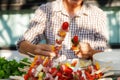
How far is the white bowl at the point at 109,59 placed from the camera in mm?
2123

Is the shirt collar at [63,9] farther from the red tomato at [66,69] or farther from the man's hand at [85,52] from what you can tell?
the red tomato at [66,69]

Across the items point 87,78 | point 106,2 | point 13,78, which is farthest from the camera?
point 106,2

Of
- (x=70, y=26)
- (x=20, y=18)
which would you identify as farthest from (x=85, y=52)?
(x=20, y=18)

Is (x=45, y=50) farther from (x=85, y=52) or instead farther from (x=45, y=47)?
(x=85, y=52)

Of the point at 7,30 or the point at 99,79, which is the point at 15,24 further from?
the point at 99,79

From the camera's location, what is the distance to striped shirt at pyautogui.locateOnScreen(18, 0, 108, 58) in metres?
2.96

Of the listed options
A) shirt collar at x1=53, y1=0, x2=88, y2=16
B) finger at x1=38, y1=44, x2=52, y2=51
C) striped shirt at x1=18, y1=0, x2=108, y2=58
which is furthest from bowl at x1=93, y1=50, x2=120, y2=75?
shirt collar at x1=53, y1=0, x2=88, y2=16

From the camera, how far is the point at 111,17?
5043mm

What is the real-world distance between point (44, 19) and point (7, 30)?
85.8 inches

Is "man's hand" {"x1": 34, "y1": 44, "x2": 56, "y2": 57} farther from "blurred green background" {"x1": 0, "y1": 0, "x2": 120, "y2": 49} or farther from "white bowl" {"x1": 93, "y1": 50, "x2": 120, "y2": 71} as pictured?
"blurred green background" {"x1": 0, "y1": 0, "x2": 120, "y2": 49}

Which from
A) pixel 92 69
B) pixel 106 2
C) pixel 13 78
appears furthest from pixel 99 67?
pixel 106 2

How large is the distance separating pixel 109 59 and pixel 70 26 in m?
0.80

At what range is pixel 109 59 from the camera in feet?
7.37

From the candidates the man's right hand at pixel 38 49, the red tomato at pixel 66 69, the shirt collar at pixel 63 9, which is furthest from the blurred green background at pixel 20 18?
the red tomato at pixel 66 69
